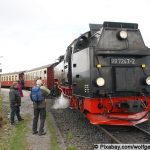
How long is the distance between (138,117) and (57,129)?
2.74m

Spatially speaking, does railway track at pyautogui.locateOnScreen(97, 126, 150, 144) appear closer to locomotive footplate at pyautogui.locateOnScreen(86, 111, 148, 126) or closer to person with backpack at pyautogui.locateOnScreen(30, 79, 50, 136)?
locomotive footplate at pyautogui.locateOnScreen(86, 111, 148, 126)

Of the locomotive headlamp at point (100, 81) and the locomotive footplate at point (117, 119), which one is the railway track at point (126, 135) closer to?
the locomotive footplate at point (117, 119)

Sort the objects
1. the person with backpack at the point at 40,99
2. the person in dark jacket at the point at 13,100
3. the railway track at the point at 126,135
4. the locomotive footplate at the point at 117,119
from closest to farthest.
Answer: the railway track at the point at 126,135 < the locomotive footplate at the point at 117,119 < the person with backpack at the point at 40,99 < the person in dark jacket at the point at 13,100

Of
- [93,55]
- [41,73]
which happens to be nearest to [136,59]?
[93,55]

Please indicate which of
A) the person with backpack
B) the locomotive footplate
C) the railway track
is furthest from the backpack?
the railway track

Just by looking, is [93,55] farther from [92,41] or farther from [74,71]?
[74,71]

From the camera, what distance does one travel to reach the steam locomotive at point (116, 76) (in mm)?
10502

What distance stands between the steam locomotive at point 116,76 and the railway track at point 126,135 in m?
0.38

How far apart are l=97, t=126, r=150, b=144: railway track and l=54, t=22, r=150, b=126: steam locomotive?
377 millimetres

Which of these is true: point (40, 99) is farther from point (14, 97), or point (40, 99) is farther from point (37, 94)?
point (14, 97)

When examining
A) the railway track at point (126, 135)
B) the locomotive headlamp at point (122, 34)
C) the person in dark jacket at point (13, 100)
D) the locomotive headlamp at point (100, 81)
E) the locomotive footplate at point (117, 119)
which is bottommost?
the railway track at point (126, 135)

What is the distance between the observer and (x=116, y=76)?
Result: 1073cm

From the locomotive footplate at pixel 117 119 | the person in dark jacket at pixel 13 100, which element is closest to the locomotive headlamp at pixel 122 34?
the locomotive footplate at pixel 117 119

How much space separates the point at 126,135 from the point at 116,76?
69.6 inches
